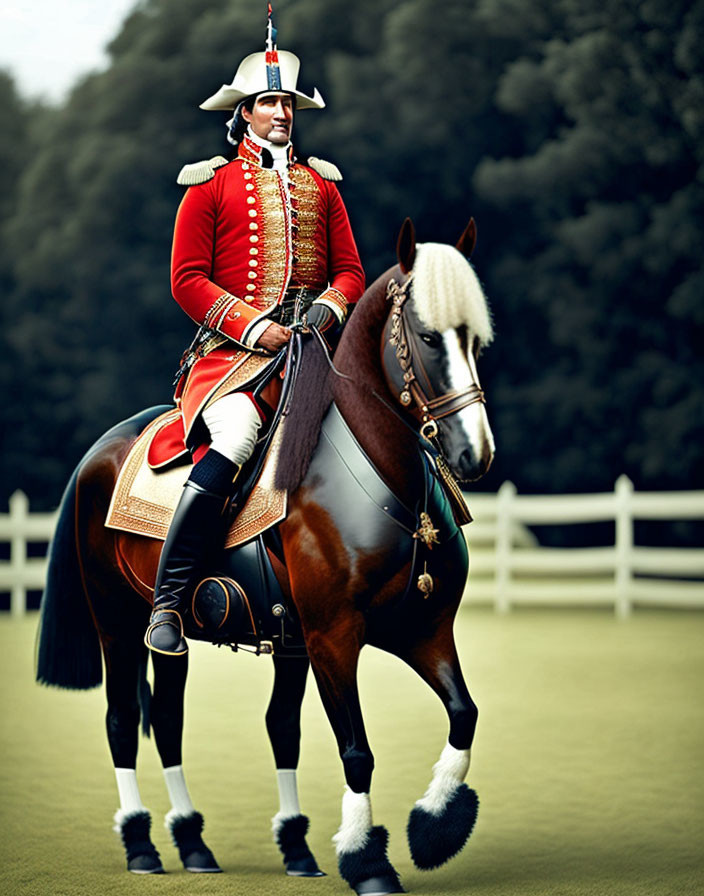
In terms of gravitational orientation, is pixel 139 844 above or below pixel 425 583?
below

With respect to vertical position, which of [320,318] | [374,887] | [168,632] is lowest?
[374,887]

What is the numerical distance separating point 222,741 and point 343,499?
4.18 meters

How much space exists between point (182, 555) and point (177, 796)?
1.19 meters

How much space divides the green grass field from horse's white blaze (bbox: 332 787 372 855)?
14.3 inches

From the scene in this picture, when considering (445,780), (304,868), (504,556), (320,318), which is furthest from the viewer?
(504,556)

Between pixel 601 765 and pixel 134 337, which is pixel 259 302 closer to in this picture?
pixel 601 765

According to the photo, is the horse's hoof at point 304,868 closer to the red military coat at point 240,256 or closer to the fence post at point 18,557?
the red military coat at point 240,256

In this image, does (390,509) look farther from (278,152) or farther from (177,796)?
(177,796)

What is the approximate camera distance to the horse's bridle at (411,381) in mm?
4426

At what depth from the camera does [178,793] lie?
557 cm

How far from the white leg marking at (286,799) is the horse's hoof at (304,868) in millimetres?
176

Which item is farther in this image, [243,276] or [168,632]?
[243,276]

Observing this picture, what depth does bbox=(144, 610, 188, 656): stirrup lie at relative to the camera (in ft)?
16.2

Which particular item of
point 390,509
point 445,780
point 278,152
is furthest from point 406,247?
point 445,780
